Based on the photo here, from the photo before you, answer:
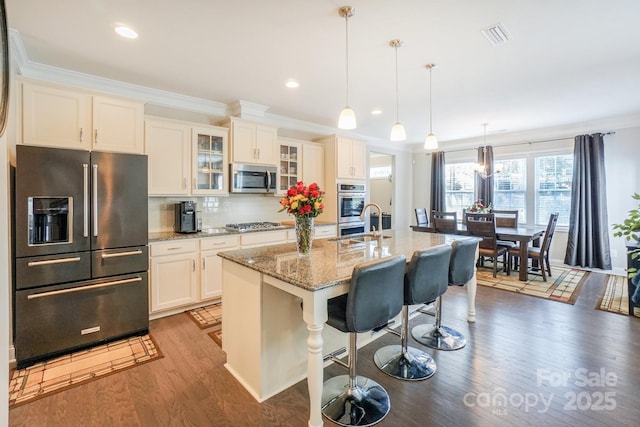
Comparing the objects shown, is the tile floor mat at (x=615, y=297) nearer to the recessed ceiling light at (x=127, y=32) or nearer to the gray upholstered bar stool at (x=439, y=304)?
the gray upholstered bar stool at (x=439, y=304)

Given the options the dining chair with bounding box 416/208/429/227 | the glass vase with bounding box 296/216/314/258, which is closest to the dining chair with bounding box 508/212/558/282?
the dining chair with bounding box 416/208/429/227

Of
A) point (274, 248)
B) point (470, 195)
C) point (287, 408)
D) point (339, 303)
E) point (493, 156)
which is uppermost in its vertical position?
point (493, 156)

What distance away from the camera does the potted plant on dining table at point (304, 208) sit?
2227 millimetres

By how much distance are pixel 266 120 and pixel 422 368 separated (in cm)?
394

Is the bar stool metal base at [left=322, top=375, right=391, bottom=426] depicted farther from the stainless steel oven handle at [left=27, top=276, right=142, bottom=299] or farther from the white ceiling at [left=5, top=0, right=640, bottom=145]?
the white ceiling at [left=5, top=0, right=640, bottom=145]

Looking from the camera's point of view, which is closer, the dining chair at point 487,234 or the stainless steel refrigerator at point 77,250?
the stainless steel refrigerator at point 77,250

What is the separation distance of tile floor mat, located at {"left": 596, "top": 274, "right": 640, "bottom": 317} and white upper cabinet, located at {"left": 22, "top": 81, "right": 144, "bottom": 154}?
18.6ft

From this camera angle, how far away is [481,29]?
7.68 feet

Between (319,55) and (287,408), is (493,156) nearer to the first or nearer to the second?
(319,55)

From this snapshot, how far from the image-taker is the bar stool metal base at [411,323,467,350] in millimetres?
2691

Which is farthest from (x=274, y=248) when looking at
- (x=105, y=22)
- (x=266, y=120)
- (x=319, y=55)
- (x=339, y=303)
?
(x=266, y=120)

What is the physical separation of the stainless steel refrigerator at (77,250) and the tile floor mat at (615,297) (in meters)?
5.25

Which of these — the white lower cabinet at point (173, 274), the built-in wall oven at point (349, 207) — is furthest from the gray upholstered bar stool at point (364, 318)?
the built-in wall oven at point (349, 207)

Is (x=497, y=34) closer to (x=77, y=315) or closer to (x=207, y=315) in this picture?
(x=207, y=315)
